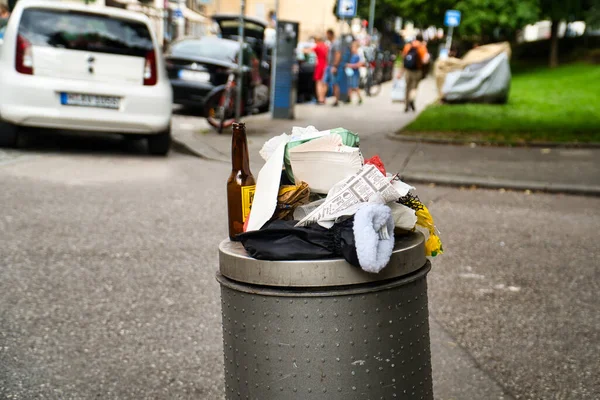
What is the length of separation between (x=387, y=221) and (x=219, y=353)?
2147 millimetres

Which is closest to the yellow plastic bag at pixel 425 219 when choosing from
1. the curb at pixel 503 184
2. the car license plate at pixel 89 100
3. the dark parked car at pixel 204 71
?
the curb at pixel 503 184

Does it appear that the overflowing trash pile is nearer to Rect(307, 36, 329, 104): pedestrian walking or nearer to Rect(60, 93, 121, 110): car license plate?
Rect(60, 93, 121, 110): car license plate

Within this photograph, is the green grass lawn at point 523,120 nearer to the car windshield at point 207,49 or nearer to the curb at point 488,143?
the curb at point 488,143

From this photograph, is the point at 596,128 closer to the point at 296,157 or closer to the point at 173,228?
the point at 173,228

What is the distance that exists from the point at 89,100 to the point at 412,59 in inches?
433

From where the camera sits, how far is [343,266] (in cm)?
203

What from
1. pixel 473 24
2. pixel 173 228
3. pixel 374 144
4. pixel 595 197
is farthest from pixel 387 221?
pixel 473 24

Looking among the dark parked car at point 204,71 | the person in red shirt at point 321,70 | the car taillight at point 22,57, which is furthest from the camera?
the person in red shirt at point 321,70

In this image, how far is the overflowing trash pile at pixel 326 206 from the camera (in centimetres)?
206

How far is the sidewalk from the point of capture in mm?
9414

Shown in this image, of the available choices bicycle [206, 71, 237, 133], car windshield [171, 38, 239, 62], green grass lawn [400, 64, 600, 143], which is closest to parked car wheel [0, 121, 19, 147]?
bicycle [206, 71, 237, 133]

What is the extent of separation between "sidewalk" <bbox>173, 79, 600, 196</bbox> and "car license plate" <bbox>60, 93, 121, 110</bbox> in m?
1.42

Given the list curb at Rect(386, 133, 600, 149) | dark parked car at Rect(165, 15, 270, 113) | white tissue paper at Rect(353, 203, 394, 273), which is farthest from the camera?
dark parked car at Rect(165, 15, 270, 113)

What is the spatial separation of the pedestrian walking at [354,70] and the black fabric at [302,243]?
19937mm
